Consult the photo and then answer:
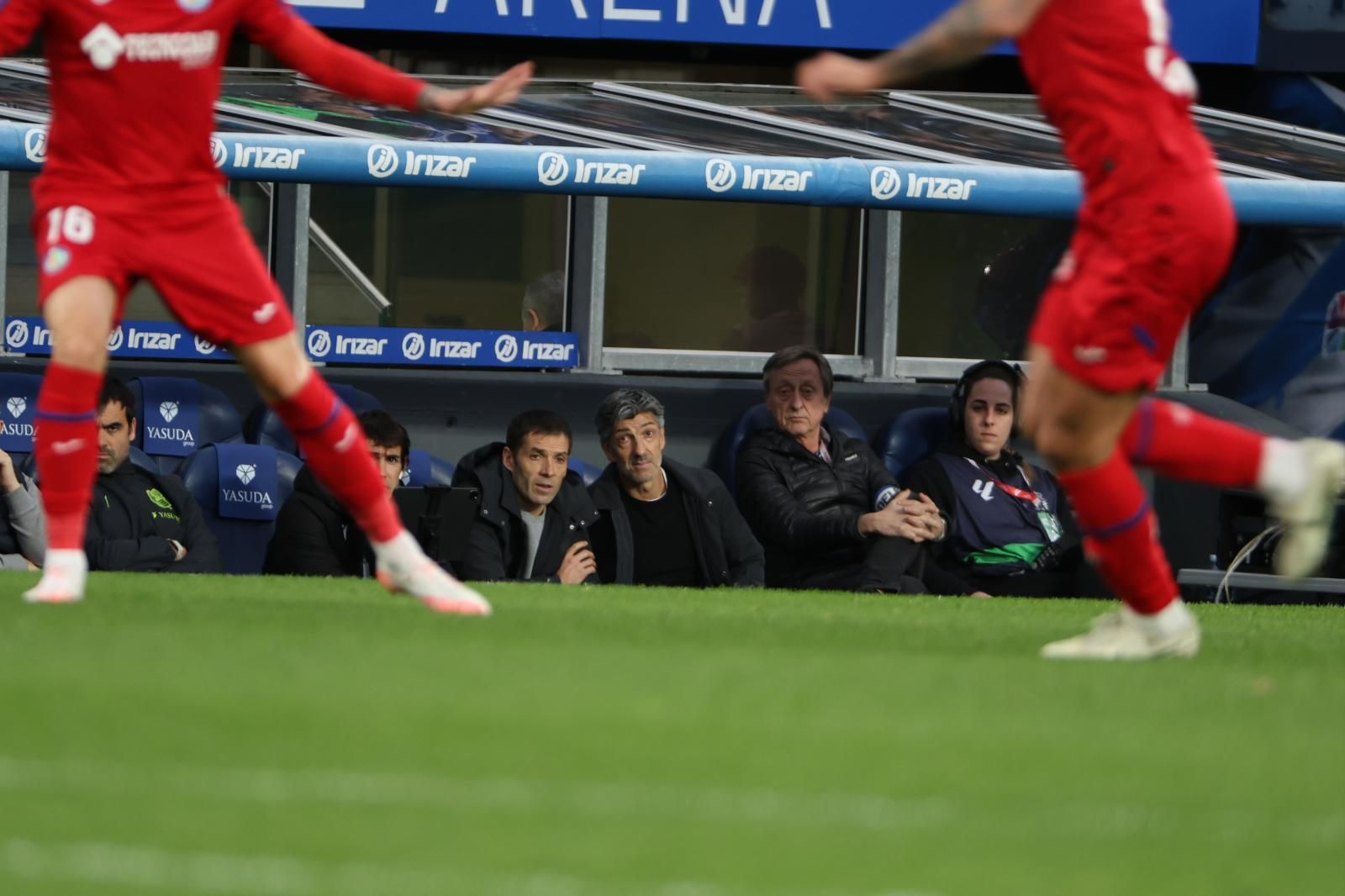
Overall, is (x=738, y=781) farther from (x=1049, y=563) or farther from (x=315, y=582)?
(x=1049, y=563)

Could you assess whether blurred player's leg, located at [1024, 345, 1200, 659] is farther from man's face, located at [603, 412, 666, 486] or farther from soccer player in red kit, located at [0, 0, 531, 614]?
man's face, located at [603, 412, 666, 486]

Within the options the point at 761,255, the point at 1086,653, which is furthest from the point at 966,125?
the point at 1086,653

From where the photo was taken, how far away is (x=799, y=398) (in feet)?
34.1

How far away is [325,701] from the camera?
4473mm

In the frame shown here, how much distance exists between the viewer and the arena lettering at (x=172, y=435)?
412 inches

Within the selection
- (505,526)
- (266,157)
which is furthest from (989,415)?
(266,157)

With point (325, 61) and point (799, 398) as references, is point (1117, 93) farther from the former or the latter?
point (799, 398)

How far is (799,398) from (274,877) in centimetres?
742

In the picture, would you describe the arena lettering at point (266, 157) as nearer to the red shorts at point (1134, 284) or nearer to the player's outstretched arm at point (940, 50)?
the player's outstretched arm at point (940, 50)

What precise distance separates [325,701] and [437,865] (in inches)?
51.7

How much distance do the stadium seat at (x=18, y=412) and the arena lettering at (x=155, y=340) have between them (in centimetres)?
82

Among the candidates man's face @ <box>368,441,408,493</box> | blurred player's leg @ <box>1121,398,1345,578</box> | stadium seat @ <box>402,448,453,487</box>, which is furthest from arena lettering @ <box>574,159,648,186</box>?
blurred player's leg @ <box>1121,398,1345,578</box>

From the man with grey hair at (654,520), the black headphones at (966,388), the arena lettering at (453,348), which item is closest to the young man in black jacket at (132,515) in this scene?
the man with grey hair at (654,520)

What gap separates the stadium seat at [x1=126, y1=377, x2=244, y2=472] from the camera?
34.3 feet
